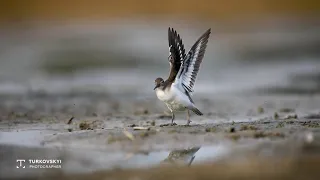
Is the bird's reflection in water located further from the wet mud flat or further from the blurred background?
the blurred background

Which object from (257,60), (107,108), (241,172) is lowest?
(241,172)

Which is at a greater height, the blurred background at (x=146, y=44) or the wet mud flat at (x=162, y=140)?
the blurred background at (x=146, y=44)

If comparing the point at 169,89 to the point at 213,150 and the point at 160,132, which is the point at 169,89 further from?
the point at 213,150

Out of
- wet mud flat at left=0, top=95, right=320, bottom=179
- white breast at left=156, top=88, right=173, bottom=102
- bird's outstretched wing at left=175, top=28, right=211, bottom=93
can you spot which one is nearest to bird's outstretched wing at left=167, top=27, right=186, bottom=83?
bird's outstretched wing at left=175, top=28, right=211, bottom=93

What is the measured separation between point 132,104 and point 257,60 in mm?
7376

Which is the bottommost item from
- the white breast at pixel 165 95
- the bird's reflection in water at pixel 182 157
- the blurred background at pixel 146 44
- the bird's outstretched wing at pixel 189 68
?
the bird's reflection in water at pixel 182 157

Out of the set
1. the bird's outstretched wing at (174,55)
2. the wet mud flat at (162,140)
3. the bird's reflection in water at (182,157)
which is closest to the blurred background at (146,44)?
the wet mud flat at (162,140)

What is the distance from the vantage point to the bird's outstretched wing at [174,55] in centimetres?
1135

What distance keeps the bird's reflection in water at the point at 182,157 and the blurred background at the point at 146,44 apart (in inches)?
262

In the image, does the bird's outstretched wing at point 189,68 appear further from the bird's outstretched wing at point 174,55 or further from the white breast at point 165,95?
the white breast at point 165,95

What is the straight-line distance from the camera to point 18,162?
908 centimetres

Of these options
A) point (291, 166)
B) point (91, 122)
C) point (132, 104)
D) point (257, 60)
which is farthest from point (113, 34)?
point (291, 166)

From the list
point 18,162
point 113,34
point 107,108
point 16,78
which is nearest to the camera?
point 18,162

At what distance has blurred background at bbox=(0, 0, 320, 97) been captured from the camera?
59.1 ft
